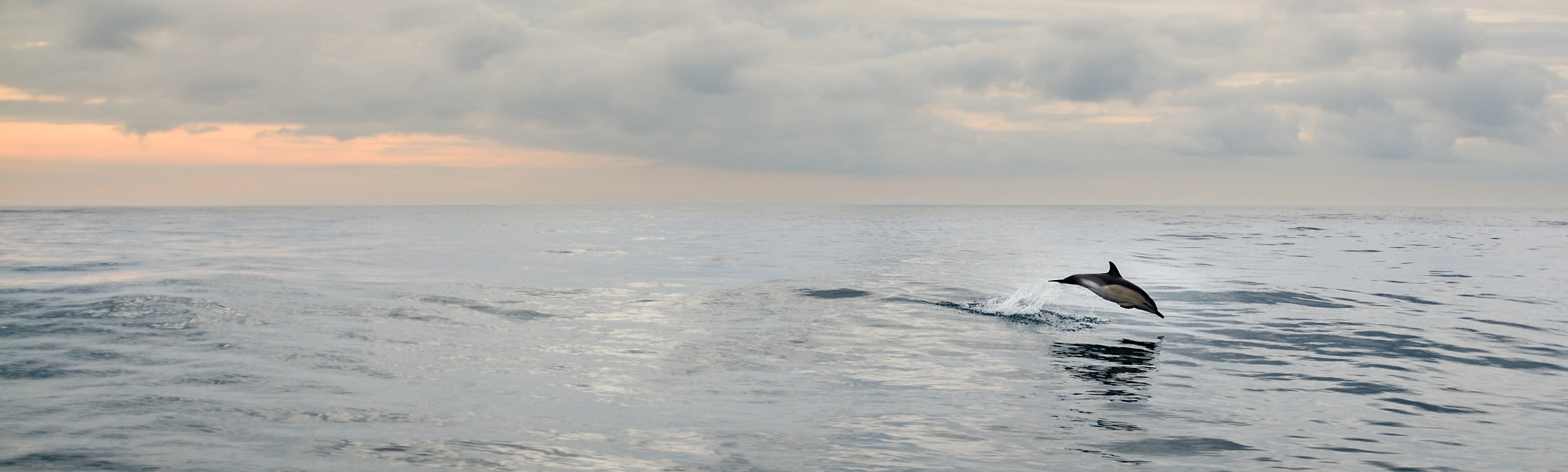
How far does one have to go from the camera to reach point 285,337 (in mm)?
14156

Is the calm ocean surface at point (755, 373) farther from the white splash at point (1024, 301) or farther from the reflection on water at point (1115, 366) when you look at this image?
the white splash at point (1024, 301)

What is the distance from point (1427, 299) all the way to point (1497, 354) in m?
9.48

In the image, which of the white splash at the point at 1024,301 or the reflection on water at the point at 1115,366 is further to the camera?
the white splash at the point at 1024,301

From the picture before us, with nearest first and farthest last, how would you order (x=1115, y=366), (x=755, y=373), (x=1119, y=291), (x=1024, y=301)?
(x=755, y=373) < (x=1115, y=366) < (x=1119, y=291) < (x=1024, y=301)

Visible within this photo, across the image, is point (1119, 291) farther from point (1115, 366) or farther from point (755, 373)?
point (755, 373)

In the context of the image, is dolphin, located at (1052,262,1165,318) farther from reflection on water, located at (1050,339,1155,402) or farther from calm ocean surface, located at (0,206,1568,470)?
reflection on water, located at (1050,339,1155,402)

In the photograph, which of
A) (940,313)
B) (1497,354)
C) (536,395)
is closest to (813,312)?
(940,313)

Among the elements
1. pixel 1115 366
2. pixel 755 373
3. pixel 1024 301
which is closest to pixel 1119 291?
pixel 1115 366

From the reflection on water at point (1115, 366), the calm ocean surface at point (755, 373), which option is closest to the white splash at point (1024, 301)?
the calm ocean surface at point (755, 373)

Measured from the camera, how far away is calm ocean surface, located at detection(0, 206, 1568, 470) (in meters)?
8.38

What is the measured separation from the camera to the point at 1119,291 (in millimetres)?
16547

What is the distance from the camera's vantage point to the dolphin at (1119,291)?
16.5 meters

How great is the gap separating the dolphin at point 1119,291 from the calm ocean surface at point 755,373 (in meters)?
0.59

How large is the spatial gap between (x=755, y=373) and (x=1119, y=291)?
8017mm
